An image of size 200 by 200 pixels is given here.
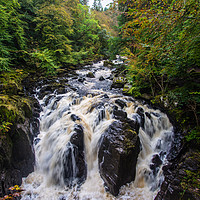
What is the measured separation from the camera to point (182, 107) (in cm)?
454

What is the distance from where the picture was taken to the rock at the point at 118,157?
3420 millimetres

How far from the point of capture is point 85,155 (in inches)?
171

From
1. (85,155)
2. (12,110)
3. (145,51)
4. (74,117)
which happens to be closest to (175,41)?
(145,51)

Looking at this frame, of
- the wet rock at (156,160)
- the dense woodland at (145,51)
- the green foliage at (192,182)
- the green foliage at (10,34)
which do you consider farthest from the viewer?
the green foliage at (10,34)

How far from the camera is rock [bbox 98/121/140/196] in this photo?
3420 mm

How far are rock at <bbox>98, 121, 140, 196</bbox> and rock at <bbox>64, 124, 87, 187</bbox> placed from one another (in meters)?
0.68

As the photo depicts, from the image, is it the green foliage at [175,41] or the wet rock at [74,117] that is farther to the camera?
the wet rock at [74,117]

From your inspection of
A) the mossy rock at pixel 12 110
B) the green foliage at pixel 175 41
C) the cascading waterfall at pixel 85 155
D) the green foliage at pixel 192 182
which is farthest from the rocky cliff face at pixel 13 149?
the green foliage at pixel 175 41

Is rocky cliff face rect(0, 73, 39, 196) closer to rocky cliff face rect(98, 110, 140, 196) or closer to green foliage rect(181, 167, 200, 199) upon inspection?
rocky cliff face rect(98, 110, 140, 196)

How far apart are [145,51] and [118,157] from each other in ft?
12.8

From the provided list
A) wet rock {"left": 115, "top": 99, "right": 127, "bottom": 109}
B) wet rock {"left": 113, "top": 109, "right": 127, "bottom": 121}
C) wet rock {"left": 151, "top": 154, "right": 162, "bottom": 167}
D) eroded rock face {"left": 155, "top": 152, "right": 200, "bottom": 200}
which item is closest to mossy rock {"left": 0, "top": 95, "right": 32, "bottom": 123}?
wet rock {"left": 113, "top": 109, "right": 127, "bottom": 121}

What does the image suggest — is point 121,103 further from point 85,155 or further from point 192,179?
point 192,179

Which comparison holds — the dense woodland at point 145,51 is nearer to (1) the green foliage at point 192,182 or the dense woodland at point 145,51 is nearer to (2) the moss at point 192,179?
(2) the moss at point 192,179

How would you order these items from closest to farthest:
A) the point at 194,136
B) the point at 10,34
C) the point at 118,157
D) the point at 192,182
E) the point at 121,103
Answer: the point at 192,182, the point at 118,157, the point at 194,136, the point at 121,103, the point at 10,34
